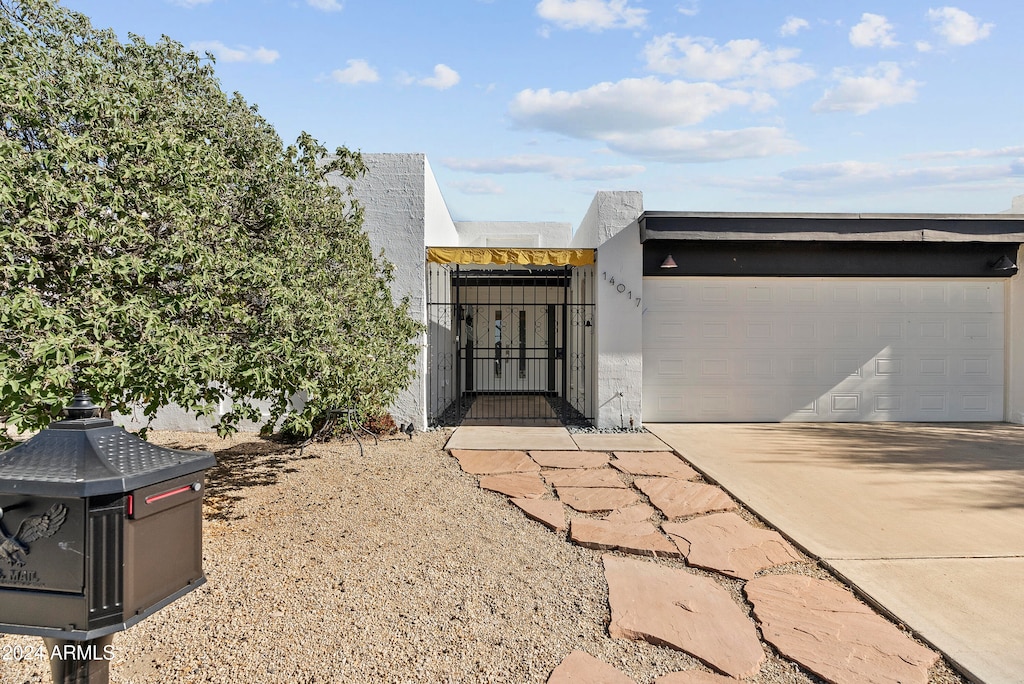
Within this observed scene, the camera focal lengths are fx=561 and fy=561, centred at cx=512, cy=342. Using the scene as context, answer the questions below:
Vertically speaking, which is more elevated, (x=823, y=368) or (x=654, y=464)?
(x=823, y=368)

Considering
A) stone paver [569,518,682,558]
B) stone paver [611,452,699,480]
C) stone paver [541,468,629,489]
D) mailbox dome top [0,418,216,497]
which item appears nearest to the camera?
mailbox dome top [0,418,216,497]

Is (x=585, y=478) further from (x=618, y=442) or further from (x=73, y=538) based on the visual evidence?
(x=73, y=538)

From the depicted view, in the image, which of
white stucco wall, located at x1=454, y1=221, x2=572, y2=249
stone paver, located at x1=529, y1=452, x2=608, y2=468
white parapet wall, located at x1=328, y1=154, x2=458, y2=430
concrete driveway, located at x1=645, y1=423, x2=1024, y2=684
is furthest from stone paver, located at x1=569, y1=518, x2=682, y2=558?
white stucco wall, located at x1=454, y1=221, x2=572, y2=249

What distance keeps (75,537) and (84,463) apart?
0.20 meters

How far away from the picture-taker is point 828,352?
30.1ft

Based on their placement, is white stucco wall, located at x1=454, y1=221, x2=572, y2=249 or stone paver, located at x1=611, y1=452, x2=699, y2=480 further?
white stucco wall, located at x1=454, y1=221, x2=572, y2=249

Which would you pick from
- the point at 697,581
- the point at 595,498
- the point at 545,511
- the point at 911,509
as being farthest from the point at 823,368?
the point at 697,581

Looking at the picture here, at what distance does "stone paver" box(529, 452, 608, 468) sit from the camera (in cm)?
630

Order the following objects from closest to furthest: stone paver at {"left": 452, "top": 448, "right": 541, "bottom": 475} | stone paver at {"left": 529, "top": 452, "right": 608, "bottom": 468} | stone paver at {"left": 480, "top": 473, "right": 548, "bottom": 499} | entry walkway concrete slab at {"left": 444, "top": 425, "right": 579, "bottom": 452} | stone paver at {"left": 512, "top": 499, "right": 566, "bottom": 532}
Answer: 1. stone paver at {"left": 512, "top": 499, "right": 566, "bottom": 532}
2. stone paver at {"left": 480, "top": 473, "right": 548, "bottom": 499}
3. stone paver at {"left": 452, "top": 448, "right": 541, "bottom": 475}
4. stone paver at {"left": 529, "top": 452, "right": 608, "bottom": 468}
5. entry walkway concrete slab at {"left": 444, "top": 425, "right": 579, "bottom": 452}

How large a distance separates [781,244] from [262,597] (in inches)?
331

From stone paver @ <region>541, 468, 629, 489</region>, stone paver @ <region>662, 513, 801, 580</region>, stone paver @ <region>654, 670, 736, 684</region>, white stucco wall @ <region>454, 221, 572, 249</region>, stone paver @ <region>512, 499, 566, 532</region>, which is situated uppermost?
white stucco wall @ <region>454, 221, 572, 249</region>

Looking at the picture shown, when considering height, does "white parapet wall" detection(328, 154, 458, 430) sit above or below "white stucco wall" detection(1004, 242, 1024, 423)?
above

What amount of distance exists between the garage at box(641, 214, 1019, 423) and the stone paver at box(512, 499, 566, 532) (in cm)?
461

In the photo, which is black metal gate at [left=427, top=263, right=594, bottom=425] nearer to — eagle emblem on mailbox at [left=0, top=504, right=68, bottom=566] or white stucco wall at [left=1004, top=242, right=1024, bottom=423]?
white stucco wall at [left=1004, top=242, right=1024, bottom=423]
